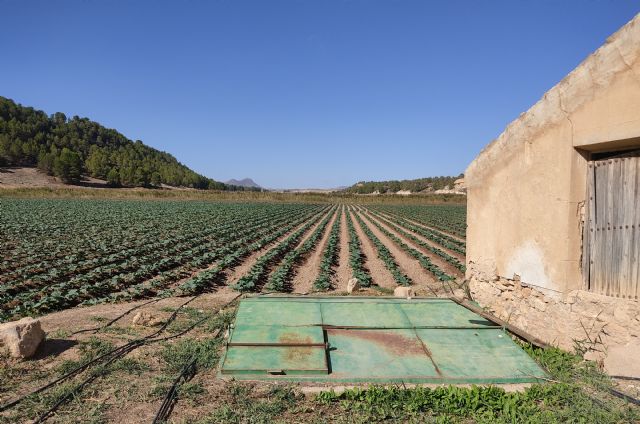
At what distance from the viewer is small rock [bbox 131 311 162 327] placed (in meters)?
7.68

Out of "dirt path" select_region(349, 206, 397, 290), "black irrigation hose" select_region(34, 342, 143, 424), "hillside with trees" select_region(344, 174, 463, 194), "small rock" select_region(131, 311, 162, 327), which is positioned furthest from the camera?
"hillside with trees" select_region(344, 174, 463, 194)

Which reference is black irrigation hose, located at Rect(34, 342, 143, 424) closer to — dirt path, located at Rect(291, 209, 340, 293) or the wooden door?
dirt path, located at Rect(291, 209, 340, 293)

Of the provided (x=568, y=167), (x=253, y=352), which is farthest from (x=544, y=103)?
(x=253, y=352)

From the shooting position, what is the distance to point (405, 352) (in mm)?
5816

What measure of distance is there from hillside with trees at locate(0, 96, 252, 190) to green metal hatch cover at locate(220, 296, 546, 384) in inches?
4406

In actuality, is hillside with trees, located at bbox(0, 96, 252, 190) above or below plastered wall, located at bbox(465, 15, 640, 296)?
above

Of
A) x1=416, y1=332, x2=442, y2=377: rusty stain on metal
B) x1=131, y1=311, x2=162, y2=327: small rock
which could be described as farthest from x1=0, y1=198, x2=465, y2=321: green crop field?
x1=416, y1=332, x2=442, y2=377: rusty stain on metal

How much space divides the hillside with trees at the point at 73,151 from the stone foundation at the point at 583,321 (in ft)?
376

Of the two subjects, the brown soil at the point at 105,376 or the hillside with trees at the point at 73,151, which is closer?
the brown soil at the point at 105,376

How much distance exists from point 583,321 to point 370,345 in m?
3.31


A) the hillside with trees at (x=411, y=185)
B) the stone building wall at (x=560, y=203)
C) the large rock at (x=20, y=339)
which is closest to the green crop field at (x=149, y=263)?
the large rock at (x=20, y=339)

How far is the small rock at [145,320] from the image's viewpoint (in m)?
7.68

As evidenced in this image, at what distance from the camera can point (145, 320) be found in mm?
7762

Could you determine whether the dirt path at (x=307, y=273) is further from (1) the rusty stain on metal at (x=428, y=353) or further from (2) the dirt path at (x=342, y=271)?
(1) the rusty stain on metal at (x=428, y=353)
